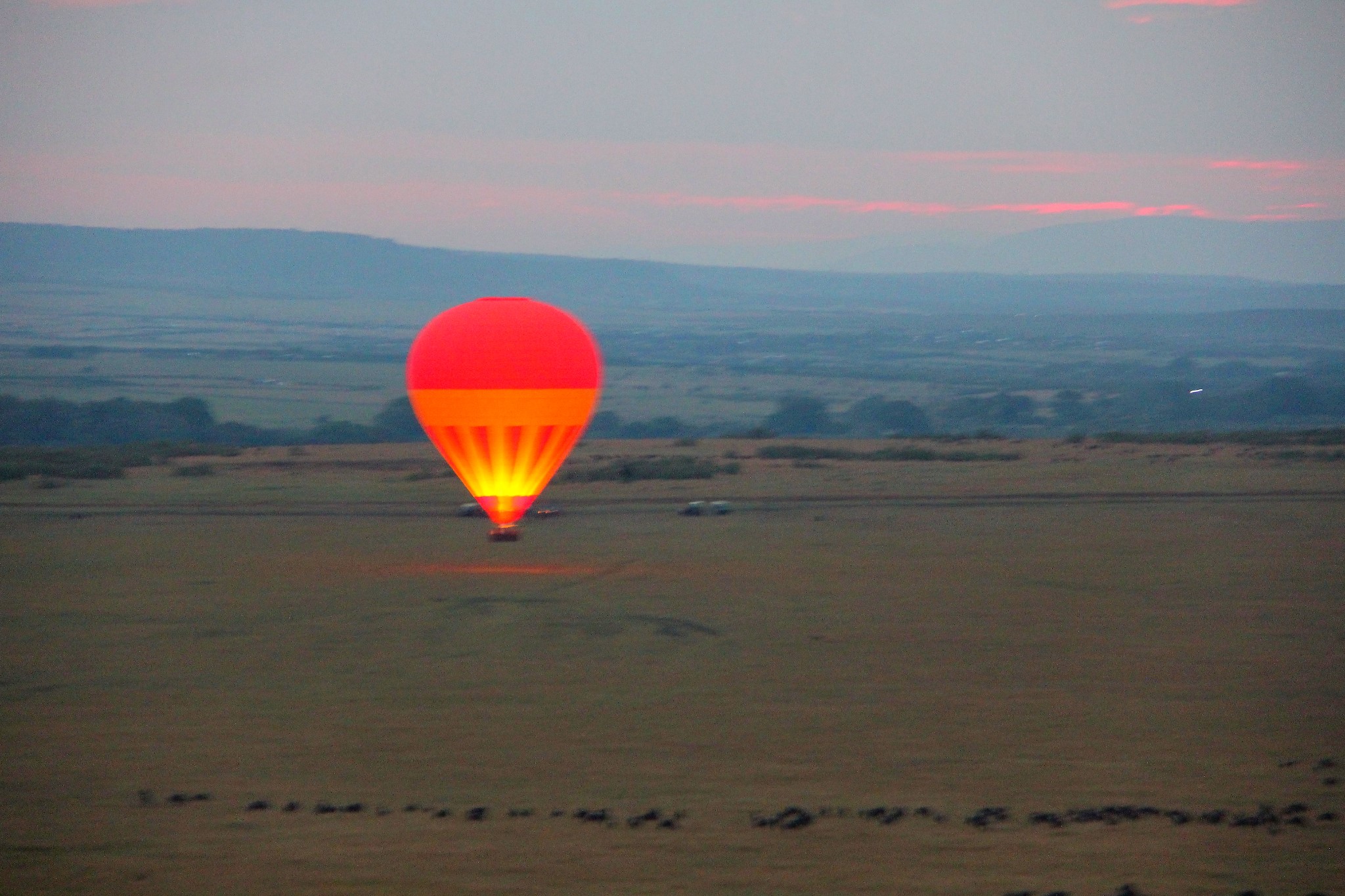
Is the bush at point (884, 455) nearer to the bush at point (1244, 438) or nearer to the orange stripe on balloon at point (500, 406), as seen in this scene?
the bush at point (1244, 438)

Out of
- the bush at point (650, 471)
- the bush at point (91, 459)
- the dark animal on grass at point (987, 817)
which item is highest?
the bush at point (91, 459)

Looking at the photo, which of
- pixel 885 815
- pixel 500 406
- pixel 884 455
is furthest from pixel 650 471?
pixel 885 815

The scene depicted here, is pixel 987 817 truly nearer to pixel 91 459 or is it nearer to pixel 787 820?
pixel 787 820

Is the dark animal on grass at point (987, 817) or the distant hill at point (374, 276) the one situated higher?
the distant hill at point (374, 276)

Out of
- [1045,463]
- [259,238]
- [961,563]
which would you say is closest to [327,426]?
[1045,463]

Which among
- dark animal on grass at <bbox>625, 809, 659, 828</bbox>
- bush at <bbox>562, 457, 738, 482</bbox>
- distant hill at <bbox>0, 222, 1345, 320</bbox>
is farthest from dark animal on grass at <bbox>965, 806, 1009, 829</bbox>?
distant hill at <bbox>0, 222, 1345, 320</bbox>

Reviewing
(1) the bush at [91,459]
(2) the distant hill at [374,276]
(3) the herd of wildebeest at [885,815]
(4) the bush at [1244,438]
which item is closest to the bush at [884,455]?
(4) the bush at [1244,438]
